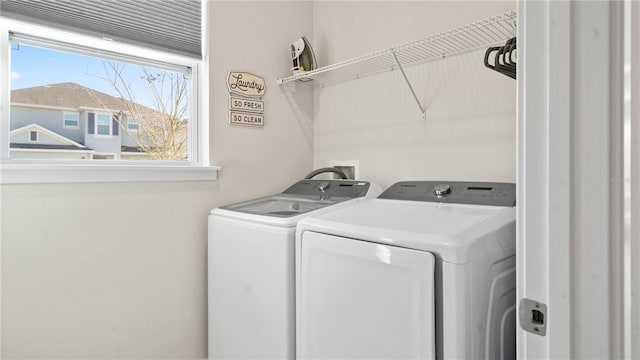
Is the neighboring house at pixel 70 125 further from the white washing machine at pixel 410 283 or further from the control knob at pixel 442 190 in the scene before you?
the control knob at pixel 442 190

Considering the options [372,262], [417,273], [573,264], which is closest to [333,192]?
[372,262]

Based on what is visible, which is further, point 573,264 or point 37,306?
point 37,306

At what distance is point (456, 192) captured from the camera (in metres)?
1.57

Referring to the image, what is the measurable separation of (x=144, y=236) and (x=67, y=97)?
73cm

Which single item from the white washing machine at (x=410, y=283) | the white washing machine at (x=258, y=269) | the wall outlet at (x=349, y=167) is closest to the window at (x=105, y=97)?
the white washing machine at (x=258, y=269)

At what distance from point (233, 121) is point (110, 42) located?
0.68 meters

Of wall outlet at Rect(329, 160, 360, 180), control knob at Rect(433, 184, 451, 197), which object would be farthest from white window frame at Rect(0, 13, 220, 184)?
control knob at Rect(433, 184, 451, 197)

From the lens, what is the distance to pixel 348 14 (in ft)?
7.34

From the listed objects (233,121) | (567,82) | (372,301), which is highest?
Result: (233,121)

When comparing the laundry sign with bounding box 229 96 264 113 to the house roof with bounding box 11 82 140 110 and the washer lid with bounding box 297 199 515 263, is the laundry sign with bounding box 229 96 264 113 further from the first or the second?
the washer lid with bounding box 297 199 515 263

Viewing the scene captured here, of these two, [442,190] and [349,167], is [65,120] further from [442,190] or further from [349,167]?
[442,190]

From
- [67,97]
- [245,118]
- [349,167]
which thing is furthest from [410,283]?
[67,97]

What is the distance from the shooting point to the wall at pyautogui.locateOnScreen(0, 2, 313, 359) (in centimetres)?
149

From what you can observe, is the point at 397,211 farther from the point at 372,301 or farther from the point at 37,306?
the point at 37,306
